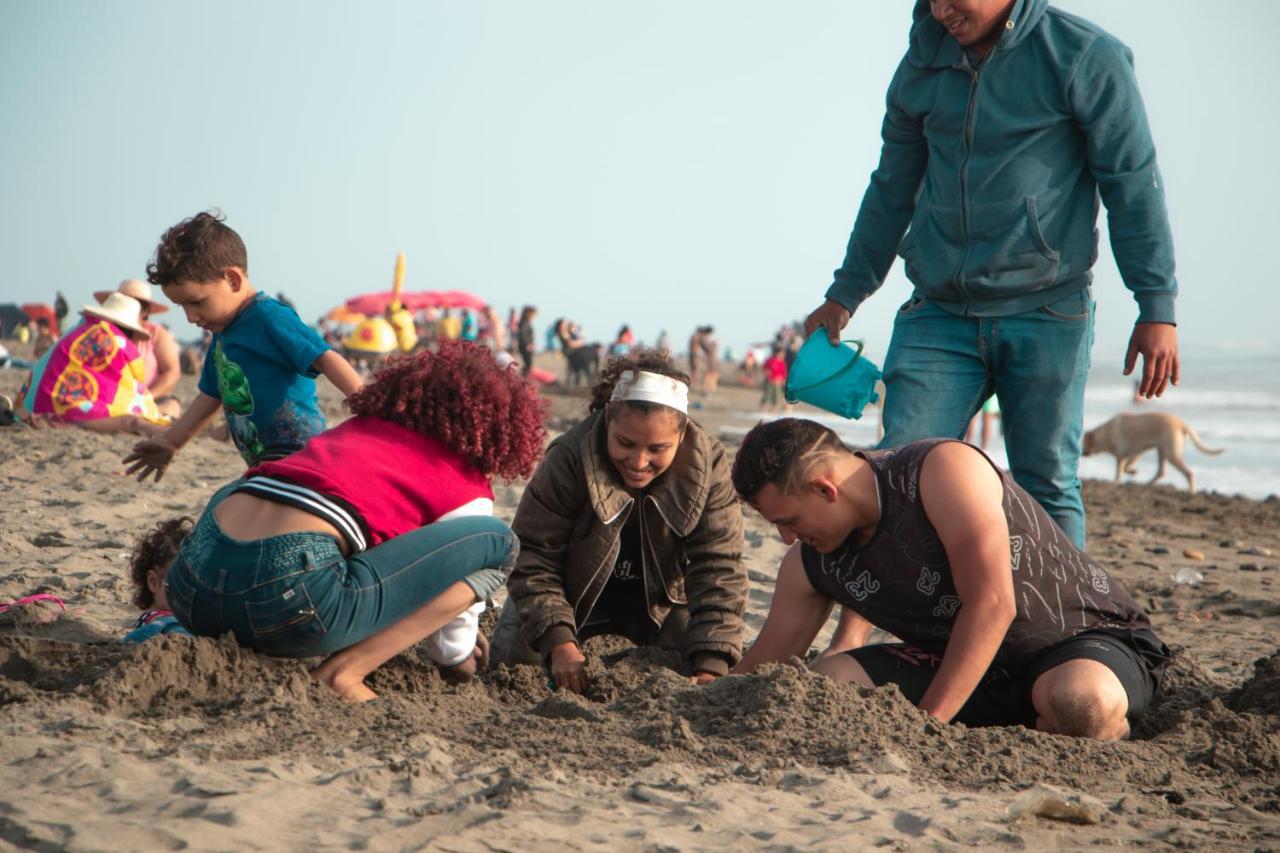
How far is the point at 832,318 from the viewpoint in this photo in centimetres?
383

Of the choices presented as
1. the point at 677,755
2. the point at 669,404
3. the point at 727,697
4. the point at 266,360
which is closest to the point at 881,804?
the point at 677,755

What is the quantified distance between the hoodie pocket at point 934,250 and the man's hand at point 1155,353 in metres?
0.51

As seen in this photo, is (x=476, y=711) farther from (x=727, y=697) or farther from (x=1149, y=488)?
(x=1149, y=488)

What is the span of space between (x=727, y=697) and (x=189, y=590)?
1243mm

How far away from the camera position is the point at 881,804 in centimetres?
215

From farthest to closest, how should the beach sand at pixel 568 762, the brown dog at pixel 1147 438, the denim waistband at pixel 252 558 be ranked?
the brown dog at pixel 1147 438 < the denim waistband at pixel 252 558 < the beach sand at pixel 568 762

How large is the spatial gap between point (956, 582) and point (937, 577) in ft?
0.45

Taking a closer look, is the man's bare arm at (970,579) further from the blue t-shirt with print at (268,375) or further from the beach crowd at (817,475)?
the blue t-shirt with print at (268,375)

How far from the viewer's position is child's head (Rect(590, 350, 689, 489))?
3.26 metres

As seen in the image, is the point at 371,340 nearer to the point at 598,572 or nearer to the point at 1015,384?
the point at 598,572

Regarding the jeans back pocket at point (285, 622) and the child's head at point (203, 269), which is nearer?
the jeans back pocket at point (285, 622)

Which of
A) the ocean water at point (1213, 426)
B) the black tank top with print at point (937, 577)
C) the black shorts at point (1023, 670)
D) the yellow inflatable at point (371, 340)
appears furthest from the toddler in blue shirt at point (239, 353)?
the yellow inflatable at point (371, 340)

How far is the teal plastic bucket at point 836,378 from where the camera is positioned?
3730mm

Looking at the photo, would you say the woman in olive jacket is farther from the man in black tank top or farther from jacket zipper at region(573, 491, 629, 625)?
the man in black tank top
